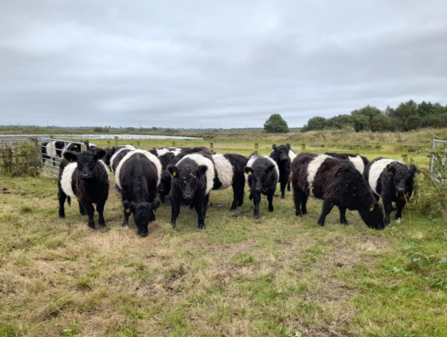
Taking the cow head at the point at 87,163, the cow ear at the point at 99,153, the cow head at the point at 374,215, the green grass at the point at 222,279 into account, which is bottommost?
the green grass at the point at 222,279

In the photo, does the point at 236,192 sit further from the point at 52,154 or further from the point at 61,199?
the point at 52,154

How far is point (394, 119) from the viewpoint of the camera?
47.6m

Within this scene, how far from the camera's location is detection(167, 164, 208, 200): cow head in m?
6.70

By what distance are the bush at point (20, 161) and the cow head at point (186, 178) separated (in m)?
10.3

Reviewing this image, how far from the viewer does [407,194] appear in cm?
716

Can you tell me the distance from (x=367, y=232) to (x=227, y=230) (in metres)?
3.30

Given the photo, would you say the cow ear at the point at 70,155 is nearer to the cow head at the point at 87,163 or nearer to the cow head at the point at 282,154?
the cow head at the point at 87,163

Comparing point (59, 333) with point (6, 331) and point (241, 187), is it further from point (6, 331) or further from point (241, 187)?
point (241, 187)

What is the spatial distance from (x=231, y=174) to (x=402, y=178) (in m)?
4.58

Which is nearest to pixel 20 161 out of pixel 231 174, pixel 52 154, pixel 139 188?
pixel 52 154

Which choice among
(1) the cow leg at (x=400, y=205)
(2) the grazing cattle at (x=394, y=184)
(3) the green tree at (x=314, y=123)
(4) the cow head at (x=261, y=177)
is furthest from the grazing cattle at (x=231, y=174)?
(3) the green tree at (x=314, y=123)

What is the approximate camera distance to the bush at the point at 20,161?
13469mm

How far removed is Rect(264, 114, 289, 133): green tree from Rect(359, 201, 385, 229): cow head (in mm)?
64536

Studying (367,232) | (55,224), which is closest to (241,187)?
(367,232)
